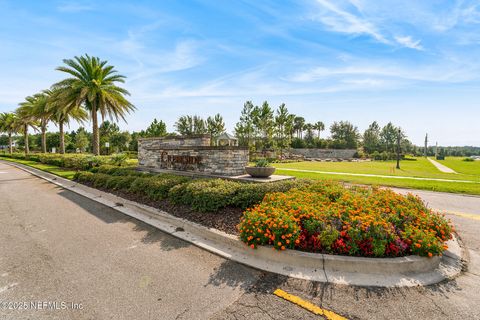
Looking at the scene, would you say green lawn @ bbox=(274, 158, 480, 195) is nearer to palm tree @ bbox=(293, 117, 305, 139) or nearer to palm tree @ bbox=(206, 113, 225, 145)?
palm tree @ bbox=(206, 113, 225, 145)

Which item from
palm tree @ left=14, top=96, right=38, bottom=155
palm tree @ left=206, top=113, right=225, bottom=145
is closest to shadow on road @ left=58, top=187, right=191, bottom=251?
palm tree @ left=14, top=96, right=38, bottom=155

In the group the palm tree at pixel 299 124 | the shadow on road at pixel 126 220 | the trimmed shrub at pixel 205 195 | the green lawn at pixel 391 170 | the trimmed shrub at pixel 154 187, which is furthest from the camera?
the palm tree at pixel 299 124

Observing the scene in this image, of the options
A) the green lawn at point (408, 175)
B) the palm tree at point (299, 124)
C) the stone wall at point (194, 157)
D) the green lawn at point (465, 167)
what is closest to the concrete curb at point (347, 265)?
the stone wall at point (194, 157)

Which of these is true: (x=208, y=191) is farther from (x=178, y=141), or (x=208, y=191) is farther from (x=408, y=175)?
(x=408, y=175)

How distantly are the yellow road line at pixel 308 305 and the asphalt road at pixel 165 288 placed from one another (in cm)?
8

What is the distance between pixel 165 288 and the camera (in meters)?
3.23

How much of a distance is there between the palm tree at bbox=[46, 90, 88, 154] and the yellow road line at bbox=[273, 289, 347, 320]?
2320 centimetres

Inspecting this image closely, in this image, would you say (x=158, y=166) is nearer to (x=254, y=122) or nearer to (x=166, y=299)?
(x=166, y=299)

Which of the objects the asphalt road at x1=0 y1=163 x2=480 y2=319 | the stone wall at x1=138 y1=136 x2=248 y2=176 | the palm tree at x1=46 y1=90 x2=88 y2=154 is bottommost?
the asphalt road at x1=0 y1=163 x2=480 y2=319

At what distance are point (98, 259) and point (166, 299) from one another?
75.1 inches

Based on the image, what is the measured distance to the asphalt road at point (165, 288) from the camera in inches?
109

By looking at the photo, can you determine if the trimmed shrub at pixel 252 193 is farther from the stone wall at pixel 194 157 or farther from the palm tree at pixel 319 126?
the palm tree at pixel 319 126

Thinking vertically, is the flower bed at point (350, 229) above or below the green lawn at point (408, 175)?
above

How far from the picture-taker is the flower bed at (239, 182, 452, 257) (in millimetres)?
3805
